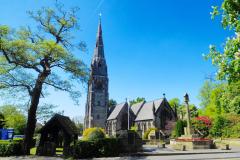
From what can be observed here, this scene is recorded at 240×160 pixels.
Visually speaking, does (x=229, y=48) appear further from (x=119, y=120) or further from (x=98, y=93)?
(x=98, y=93)

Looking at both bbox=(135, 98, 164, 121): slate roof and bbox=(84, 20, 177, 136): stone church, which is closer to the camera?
bbox=(84, 20, 177, 136): stone church

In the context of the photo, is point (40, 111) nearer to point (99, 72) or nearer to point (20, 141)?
point (20, 141)

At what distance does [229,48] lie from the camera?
8266 mm

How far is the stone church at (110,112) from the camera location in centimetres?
5884

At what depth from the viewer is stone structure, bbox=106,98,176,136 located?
187 ft

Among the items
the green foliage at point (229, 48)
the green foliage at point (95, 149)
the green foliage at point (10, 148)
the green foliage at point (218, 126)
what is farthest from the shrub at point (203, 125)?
the green foliage at point (229, 48)

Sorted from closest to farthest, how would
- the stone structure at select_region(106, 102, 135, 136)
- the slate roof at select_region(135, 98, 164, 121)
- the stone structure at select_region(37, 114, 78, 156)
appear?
the stone structure at select_region(37, 114, 78, 156)
the slate roof at select_region(135, 98, 164, 121)
the stone structure at select_region(106, 102, 135, 136)

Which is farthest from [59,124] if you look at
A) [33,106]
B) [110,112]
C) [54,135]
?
[110,112]

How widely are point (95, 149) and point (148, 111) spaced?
45441 millimetres

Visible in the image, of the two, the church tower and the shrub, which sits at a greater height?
the church tower

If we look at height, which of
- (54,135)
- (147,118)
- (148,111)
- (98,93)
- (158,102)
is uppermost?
(98,93)

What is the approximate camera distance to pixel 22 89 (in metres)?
20.8

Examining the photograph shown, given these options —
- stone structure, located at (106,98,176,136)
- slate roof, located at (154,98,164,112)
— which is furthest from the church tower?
slate roof, located at (154,98,164,112)

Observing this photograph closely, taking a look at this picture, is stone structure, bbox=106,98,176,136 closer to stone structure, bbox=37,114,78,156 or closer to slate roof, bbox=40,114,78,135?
stone structure, bbox=37,114,78,156
